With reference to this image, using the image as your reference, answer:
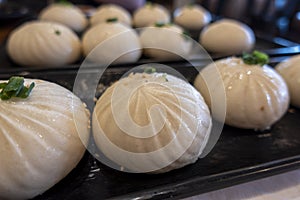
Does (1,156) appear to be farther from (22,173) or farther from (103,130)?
(103,130)

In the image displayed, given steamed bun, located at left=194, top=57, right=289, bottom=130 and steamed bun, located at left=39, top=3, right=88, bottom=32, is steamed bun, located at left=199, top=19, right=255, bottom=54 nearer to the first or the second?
steamed bun, located at left=194, top=57, right=289, bottom=130

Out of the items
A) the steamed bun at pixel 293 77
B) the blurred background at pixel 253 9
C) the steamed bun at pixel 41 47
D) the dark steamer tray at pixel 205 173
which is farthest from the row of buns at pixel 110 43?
the blurred background at pixel 253 9

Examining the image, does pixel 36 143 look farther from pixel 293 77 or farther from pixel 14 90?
pixel 293 77

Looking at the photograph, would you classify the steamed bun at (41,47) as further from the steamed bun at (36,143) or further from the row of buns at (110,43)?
the steamed bun at (36,143)

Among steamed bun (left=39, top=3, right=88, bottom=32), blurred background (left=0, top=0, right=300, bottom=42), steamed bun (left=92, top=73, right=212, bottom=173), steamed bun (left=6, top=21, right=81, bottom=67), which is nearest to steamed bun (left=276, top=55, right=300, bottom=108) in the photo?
steamed bun (left=92, top=73, right=212, bottom=173)

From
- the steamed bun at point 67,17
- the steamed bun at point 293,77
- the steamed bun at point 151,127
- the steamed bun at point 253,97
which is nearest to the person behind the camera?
the steamed bun at point 151,127

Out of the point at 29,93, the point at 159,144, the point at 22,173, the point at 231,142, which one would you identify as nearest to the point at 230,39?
the point at 231,142
